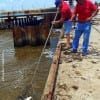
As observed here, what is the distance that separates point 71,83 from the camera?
7.40m

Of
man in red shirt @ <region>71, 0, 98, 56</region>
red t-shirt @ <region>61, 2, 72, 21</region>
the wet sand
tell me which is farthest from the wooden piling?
red t-shirt @ <region>61, 2, 72, 21</region>

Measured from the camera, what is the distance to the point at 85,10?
30.9 ft

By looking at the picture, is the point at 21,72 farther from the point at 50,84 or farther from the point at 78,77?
the point at 50,84

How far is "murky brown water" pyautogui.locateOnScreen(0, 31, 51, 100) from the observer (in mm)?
11523

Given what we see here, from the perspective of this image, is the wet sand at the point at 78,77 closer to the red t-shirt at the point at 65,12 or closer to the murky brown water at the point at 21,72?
the red t-shirt at the point at 65,12

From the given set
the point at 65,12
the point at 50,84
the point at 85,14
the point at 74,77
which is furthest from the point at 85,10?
the point at 50,84

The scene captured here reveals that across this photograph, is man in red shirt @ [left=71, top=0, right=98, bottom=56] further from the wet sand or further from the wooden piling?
the wooden piling

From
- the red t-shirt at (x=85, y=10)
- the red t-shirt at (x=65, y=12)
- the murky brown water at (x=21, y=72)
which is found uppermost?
the red t-shirt at (x=85, y=10)

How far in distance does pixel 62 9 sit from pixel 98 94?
480cm

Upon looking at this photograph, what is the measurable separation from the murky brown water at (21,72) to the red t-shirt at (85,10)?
7.77ft

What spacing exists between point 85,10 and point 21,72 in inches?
257

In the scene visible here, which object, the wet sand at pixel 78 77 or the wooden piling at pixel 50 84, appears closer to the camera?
the wooden piling at pixel 50 84

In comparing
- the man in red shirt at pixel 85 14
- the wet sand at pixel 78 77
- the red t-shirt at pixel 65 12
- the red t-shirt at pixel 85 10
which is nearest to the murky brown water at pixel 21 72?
the wet sand at pixel 78 77

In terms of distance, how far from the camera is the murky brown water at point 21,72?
1152cm
